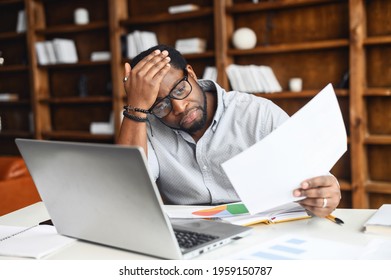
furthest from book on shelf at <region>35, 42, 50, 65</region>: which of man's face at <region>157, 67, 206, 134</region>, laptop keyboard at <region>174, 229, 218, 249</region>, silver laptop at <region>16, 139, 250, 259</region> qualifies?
laptop keyboard at <region>174, 229, 218, 249</region>

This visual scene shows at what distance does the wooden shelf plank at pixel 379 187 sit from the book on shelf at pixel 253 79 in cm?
90

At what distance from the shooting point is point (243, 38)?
3.43 metres

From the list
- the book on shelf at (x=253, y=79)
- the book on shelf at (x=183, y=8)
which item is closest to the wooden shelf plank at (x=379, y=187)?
the book on shelf at (x=253, y=79)

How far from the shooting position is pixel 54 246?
1111 millimetres

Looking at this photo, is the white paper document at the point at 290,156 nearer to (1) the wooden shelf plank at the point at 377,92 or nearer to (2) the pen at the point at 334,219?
(2) the pen at the point at 334,219

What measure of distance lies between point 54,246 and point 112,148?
1.21 feet

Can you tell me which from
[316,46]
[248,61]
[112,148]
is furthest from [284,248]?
[248,61]

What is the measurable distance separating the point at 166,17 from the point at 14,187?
67.3 inches

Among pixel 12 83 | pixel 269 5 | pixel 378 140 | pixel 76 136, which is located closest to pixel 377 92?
pixel 378 140

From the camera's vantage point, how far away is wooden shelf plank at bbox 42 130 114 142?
409 cm

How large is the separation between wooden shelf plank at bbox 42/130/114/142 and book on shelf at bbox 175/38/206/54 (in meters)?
0.97

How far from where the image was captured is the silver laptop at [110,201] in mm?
908

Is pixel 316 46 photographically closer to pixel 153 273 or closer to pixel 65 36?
pixel 65 36

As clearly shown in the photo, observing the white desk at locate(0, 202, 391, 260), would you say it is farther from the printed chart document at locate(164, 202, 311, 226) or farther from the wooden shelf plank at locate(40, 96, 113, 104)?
the wooden shelf plank at locate(40, 96, 113, 104)
